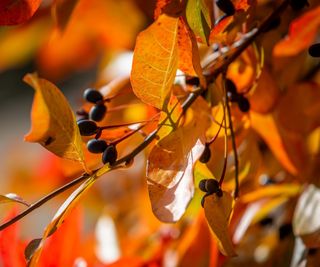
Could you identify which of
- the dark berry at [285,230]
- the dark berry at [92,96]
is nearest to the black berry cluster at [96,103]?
the dark berry at [92,96]

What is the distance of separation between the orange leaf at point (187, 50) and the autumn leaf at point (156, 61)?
0.02m

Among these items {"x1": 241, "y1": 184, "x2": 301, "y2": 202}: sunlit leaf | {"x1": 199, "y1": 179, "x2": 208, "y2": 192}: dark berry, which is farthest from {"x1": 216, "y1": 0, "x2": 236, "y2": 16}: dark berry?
{"x1": 241, "y1": 184, "x2": 301, "y2": 202}: sunlit leaf

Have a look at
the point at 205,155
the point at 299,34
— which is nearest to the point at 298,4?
the point at 299,34

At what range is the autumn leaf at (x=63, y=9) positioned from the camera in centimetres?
52

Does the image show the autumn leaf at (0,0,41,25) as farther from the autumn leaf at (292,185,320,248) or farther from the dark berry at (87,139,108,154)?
the autumn leaf at (292,185,320,248)

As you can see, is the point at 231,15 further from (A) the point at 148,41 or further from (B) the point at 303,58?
(B) the point at 303,58

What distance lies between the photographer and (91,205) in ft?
3.41

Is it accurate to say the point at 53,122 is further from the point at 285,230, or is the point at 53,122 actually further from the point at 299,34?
the point at 285,230

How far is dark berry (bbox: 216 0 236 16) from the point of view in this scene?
443 mm

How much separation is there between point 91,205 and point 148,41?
676 millimetres

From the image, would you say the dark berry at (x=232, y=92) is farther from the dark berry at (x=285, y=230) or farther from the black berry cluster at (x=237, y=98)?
the dark berry at (x=285, y=230)

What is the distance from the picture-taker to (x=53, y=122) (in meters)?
0.39

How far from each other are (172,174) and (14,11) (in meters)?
0.13

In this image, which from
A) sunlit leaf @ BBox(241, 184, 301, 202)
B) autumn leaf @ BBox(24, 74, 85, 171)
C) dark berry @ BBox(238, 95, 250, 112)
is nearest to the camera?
autumn leaf @ BBox(24, 74, 85, 171)
